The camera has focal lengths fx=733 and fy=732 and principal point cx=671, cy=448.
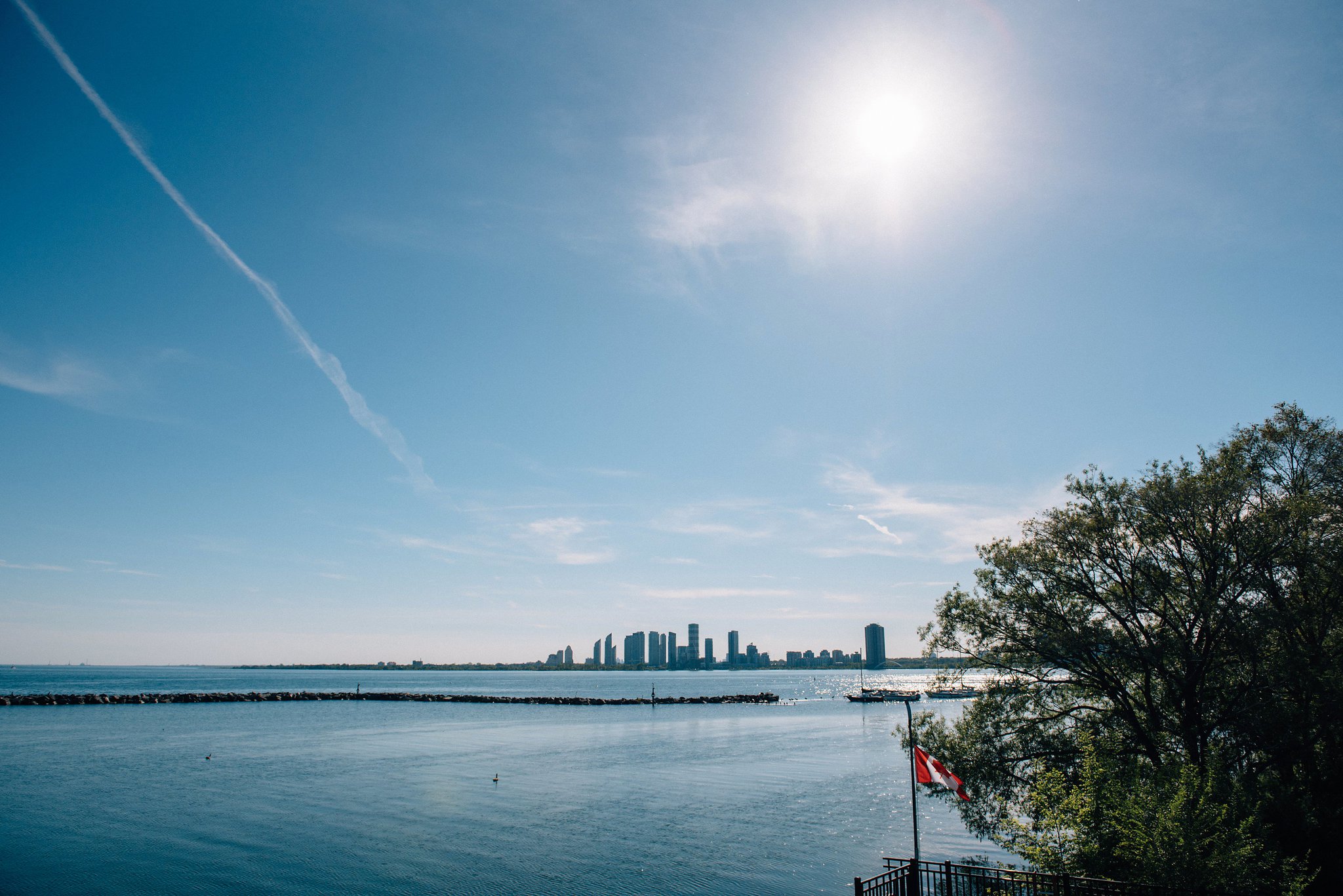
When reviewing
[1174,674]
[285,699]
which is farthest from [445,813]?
[285,699]

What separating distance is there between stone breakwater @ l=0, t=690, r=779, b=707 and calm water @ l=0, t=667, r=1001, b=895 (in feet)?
170

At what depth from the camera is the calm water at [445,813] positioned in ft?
103

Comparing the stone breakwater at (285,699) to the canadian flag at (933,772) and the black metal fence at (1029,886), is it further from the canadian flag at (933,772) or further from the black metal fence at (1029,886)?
the canadian flag at (933,772)

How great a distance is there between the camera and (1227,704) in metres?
26.5

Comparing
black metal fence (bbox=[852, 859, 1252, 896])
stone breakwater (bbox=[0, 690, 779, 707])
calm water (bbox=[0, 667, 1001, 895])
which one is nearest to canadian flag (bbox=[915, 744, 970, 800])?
black metal fence (bbox=[852, 859, 1252, 896])

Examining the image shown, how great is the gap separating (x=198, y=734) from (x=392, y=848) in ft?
212

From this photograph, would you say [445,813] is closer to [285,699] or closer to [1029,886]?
[1029,886]

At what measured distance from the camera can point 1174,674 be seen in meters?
28.0

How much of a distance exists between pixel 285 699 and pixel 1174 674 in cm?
16828

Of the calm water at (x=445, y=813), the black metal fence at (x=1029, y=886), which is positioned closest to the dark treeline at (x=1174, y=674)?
the black metal fence at (x=1029, y=886)

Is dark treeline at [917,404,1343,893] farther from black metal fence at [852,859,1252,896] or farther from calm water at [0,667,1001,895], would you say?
calm water at [0,667,1001,895]

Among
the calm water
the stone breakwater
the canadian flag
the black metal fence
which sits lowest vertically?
the stone breakwater

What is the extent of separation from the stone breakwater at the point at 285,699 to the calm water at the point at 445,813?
5175 centimetres

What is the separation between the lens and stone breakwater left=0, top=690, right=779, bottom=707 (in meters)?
128
